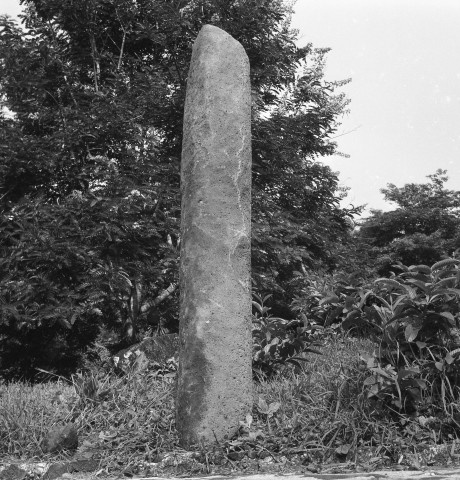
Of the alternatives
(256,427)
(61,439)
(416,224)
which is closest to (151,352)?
(61,439)

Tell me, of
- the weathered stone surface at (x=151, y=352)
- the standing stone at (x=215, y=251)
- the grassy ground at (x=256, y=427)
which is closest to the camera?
the grassy ground at (x=256, y=427)

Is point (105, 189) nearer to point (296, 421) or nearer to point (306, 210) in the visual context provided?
point (306, 210)

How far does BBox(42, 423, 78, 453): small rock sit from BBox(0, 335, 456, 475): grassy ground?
7cm

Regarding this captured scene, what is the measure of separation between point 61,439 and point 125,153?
6.94m

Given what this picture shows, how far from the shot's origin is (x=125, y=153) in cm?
1023

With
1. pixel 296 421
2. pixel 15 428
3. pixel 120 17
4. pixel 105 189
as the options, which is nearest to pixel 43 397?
pixel 15 428

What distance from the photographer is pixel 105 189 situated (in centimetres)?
923

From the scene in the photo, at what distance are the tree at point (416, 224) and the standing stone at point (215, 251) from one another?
55.4 ft

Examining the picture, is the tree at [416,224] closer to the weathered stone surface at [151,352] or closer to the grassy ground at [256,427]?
the weathered stone surface at [151,352]

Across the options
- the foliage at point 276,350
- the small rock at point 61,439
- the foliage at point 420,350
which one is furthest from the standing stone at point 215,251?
the foliage at point 276,350

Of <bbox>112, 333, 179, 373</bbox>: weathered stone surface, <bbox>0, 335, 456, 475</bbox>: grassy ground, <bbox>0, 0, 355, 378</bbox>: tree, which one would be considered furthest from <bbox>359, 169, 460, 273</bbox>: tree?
<bbox>0, 335, 456, 475</bbox>: grassy ground

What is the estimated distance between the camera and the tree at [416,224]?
67.8 feet

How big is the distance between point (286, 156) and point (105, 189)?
11.6 feet

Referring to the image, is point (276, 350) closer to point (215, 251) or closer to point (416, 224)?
point (215, 251)
